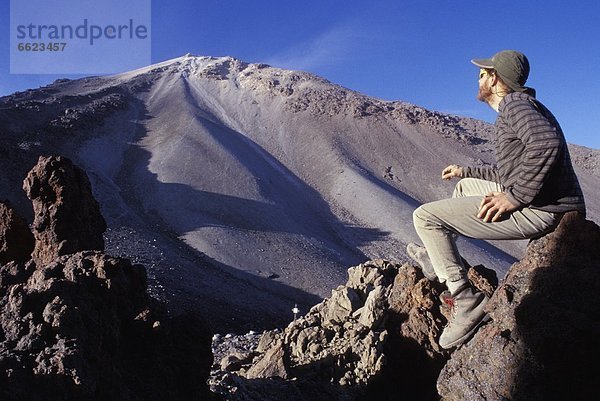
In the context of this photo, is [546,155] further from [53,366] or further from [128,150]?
[128,150]

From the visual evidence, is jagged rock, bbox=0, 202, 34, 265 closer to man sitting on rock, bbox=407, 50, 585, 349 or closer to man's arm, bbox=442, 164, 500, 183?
man sitting on rock, bbox=407, 50, 585, 349

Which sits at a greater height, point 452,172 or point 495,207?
point 452,172

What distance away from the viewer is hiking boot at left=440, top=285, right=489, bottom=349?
4.36 m

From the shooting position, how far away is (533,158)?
3.58 meters

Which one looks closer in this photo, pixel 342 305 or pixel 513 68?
pixel 513 68

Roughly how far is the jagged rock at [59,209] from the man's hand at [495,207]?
4.22 meters

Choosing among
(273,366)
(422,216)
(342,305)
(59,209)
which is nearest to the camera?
(422,216)

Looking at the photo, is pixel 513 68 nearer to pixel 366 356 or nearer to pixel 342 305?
pixel 366 356

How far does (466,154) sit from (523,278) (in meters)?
46.5

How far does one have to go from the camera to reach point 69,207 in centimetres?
586

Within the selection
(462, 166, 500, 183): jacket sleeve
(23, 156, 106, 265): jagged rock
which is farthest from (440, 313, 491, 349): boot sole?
(23, 156, 106, 265): jagged rock

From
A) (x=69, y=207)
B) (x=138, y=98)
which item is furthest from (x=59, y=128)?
(x=69, y=207)

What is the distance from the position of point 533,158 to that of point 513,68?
809mm

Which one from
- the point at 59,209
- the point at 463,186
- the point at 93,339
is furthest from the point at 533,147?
the point at 59,209
